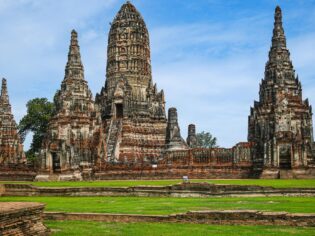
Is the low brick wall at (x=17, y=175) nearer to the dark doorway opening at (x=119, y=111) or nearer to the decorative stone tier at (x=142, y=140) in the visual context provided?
the decorative stone tier at (x=142, y=140)

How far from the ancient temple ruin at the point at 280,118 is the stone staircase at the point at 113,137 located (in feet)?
52.0

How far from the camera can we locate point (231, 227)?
13062 mm

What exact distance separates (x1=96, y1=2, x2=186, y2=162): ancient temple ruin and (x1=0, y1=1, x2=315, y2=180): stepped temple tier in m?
0.13

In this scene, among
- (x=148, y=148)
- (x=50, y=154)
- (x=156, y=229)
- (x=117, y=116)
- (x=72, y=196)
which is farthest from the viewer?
(x=117, y=116)

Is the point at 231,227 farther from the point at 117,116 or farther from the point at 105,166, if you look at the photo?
the point at 117,116

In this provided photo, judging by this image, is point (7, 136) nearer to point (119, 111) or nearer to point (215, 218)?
point (119, 111)

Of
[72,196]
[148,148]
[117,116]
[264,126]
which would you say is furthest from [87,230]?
[117,116]

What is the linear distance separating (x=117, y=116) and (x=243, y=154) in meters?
26.4

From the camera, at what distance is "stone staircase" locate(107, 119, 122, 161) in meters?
57.2

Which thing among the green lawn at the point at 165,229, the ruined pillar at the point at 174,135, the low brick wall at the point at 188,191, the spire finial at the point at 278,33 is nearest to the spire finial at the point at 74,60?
the ruined pillar at the point at 174,135

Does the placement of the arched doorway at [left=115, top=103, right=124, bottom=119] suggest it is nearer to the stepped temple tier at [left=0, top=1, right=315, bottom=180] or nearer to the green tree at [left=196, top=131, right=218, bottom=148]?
the stepped temple tier at [left=0, top=1, right=315, bottom=180]

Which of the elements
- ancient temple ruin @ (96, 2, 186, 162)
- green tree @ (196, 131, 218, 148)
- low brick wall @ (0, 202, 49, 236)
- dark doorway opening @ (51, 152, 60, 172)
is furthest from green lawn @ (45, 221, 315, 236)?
green tree @ (196, 131, 218, 148)

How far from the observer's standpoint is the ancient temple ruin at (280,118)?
39844 mm

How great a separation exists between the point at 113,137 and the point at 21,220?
158 ft
